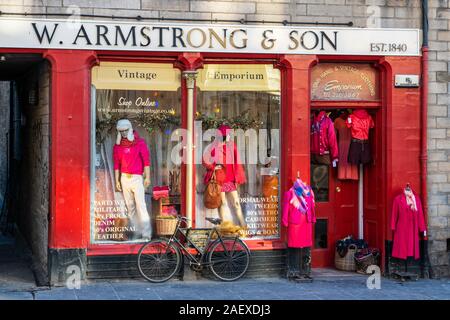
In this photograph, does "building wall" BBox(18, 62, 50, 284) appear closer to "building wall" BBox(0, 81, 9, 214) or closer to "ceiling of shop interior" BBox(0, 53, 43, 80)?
"ceiling of shop interior" BBox(0, 53, 43, 80)

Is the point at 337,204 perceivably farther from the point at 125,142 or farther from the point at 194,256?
the point at 125,142

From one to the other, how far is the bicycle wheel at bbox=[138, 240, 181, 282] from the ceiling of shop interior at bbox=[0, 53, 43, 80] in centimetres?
330

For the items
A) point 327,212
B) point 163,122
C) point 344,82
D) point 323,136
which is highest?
point 344,82

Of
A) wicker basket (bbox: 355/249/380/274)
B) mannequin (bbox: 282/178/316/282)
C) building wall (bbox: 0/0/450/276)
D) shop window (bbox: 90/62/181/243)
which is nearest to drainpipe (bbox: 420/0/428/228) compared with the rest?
building wall (bbox: 0/0/450/276)

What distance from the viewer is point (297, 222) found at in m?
11.4

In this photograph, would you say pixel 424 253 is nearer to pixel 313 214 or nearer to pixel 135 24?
pixel 313 214

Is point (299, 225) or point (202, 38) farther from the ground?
point (202, 38)

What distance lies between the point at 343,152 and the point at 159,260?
361 cm

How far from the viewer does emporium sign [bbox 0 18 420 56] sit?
10.8m

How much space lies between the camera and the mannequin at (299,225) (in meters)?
11.4

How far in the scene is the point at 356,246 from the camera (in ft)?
40.1

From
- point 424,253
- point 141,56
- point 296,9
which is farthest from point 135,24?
point 424,253

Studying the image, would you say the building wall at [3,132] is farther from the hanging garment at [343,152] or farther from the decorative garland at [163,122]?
the hanging garment at [343,152]

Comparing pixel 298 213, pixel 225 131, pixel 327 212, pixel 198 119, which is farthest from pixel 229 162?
pixel 327 212
